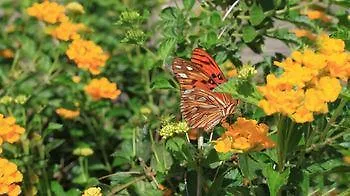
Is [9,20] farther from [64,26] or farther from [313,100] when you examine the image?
[313,100]

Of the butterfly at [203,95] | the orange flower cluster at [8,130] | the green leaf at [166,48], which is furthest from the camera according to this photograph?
the green leaf at [166,48]

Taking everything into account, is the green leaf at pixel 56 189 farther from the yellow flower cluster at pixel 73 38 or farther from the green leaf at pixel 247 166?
the green leaf at pixel 247 166

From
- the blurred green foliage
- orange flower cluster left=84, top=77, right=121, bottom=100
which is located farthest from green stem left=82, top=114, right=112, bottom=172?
orange flower cluster left=84, top=77, right=121, bottom=100

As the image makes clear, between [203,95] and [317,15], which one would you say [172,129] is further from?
[317,15]

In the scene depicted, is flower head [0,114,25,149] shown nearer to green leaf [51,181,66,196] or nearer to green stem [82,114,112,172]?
green leaf [51,181,66,196]

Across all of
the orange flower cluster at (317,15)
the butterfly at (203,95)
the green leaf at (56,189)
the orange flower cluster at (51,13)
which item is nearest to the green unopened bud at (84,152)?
the green leaf at (56,189)

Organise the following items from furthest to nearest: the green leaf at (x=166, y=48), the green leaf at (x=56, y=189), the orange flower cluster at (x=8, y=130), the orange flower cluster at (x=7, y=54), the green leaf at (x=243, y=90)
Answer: the orange flower cluster at (x=7, y=54)
the green leaf at (x=56, y=189)
the green leaf at (x=166, y=48)
the orange flower cluster at (x=8, y=130)
the green leaf at (x=243, y=90)
